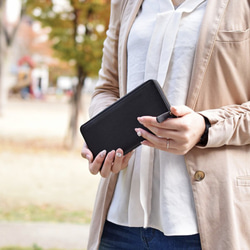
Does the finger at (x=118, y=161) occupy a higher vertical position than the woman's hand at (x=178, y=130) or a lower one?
lower

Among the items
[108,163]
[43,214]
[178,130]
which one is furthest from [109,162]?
[43,214]

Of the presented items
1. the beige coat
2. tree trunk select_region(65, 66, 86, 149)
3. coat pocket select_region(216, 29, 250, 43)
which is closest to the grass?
the beige coat

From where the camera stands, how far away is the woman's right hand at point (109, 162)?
122 centimetres

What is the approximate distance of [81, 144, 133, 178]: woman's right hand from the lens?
1.22 metres

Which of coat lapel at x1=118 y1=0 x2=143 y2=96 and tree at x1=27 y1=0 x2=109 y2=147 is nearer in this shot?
coat lapel at x1=118 y1=0 x2=143 y2=96

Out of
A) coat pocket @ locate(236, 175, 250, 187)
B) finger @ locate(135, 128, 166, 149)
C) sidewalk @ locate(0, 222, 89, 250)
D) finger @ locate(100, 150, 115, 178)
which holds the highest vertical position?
finger @ locate(135, 128, 166, 149)

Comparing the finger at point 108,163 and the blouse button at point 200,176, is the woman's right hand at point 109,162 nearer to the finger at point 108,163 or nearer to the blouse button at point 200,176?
the finger at point 108,163

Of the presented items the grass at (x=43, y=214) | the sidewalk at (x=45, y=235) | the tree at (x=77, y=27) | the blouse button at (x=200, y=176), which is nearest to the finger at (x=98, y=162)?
the blouse button at (x=200, y=176)

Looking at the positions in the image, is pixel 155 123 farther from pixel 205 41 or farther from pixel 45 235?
pixel 45 235

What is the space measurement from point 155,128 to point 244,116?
242mm

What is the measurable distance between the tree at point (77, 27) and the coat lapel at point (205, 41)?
776cm

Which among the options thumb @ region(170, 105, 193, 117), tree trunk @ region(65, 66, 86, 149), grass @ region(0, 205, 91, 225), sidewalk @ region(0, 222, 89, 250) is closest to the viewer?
thumb @ region(170, 105, 193, 117)

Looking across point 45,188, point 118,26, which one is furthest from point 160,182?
point 45,188

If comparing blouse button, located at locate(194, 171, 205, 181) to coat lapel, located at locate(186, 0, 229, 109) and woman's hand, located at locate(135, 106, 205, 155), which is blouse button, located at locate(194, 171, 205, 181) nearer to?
woman's hand, located at locate(135, 106, 205, 155)
